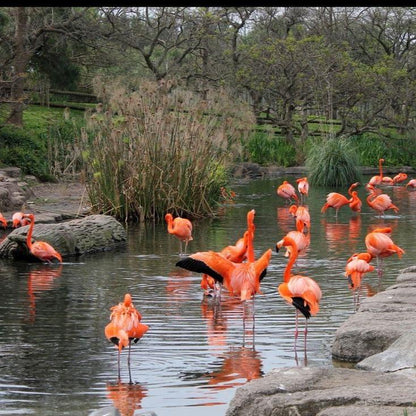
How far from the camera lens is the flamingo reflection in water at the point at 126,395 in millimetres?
4348

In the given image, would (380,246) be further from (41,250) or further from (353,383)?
(353,383)

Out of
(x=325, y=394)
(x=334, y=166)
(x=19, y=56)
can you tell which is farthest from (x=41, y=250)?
(x=19, y=56)

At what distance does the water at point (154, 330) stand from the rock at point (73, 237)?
0.75ft

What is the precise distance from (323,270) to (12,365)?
173 inches

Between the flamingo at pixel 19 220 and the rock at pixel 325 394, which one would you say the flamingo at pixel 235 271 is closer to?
the rock at pixel 325 394

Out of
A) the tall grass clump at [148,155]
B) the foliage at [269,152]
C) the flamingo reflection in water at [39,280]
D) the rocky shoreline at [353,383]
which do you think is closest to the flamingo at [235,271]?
the rocky shoreline at [353,383]

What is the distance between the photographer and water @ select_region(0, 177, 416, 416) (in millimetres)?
4629

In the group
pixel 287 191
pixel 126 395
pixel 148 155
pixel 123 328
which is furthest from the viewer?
pixel 287 191

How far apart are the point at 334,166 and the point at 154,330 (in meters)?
17.2

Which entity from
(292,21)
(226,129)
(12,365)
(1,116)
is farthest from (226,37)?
(12,365)

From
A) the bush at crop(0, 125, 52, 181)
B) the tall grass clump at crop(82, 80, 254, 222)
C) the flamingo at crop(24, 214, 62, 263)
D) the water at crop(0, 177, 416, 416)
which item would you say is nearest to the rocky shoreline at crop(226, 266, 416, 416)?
the water at crop(0, 177, 416, 416)

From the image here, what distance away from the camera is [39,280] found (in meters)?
8.82

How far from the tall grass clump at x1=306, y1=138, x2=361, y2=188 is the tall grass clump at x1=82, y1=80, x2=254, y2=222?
29.2 feet

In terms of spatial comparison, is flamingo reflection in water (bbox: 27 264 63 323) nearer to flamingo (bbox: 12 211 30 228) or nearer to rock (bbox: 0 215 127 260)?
rock (bbox: 0 215 127 260)
